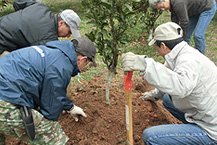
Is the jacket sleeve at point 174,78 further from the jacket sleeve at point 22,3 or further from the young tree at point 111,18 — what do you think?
the jacket sleeve at point 22,3

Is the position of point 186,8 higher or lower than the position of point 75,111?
higher

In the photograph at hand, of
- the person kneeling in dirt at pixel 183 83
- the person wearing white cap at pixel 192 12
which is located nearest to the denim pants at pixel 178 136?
the person kneeling in dirt at pixel 183 83

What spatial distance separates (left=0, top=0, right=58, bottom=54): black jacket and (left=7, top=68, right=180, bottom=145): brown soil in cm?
93

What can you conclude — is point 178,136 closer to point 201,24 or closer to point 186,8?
point 186,8

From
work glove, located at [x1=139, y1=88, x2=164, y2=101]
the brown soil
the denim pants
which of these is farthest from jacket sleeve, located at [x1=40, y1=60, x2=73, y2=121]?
work glove, located at [x1=139, y1=88, x2=164, y2=101]

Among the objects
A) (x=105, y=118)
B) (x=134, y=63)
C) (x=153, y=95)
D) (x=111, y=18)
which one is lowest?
(x=105, y=118)

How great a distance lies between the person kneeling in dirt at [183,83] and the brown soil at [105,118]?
63cm

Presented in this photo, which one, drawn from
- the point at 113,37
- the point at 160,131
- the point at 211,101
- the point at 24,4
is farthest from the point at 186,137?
the point at 24,4

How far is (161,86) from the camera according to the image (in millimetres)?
1772

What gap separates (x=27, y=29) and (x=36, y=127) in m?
1.26

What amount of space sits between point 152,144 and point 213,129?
24.4 inches

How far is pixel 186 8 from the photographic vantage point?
12.6 feet

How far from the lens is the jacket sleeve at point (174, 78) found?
1732 mm

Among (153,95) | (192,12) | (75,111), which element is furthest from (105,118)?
(192,12)
